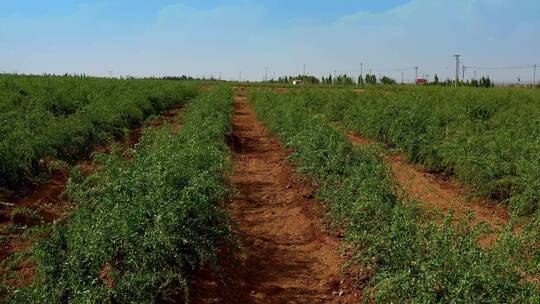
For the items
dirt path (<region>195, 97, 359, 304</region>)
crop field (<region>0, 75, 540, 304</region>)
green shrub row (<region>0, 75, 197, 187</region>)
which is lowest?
dirt path (<region>195, 97, 359, 304</region>)

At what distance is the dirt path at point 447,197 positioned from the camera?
8219 millimetres

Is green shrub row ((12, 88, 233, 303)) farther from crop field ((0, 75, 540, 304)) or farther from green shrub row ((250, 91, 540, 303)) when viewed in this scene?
green shrub row ((250, 91, 540, 303))

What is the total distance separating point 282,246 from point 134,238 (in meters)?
2.69

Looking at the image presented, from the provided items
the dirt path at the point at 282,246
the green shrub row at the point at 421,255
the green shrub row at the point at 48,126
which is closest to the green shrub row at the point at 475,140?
the green shrub row at the point at 421,255

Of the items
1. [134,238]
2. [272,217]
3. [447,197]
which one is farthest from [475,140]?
[134,238]

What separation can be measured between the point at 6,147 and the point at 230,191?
367cm

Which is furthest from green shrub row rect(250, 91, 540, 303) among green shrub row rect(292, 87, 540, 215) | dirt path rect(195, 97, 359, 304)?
green shrub row rect(292, 87, 540, 215)

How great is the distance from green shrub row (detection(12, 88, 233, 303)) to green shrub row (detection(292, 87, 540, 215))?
13.0ft

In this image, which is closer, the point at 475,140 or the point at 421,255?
the point at 421,255

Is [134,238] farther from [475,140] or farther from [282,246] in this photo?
[475,140]

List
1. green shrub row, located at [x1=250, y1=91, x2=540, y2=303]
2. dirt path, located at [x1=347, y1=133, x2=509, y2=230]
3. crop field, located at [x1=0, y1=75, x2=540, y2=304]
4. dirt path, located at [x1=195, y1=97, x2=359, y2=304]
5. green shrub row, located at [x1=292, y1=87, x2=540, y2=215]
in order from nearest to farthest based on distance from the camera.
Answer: green shrub row, located at [x1=250, y1=91, x2=540, y2=303] → crop field, located at [x1=0, y1=75, x2=540, y2=304] → dirt path, located at [x1=195, y1=97, x2=359, y2=304] → dirt path, located at [x1=347, y1=133, x2=509, y2=230] → green shrub row, located at [x1=292, y1=87, x2=540, y2=215]

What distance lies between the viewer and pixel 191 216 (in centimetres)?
565

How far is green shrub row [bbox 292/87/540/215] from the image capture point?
8477 millimetres

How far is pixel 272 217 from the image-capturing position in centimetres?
807
